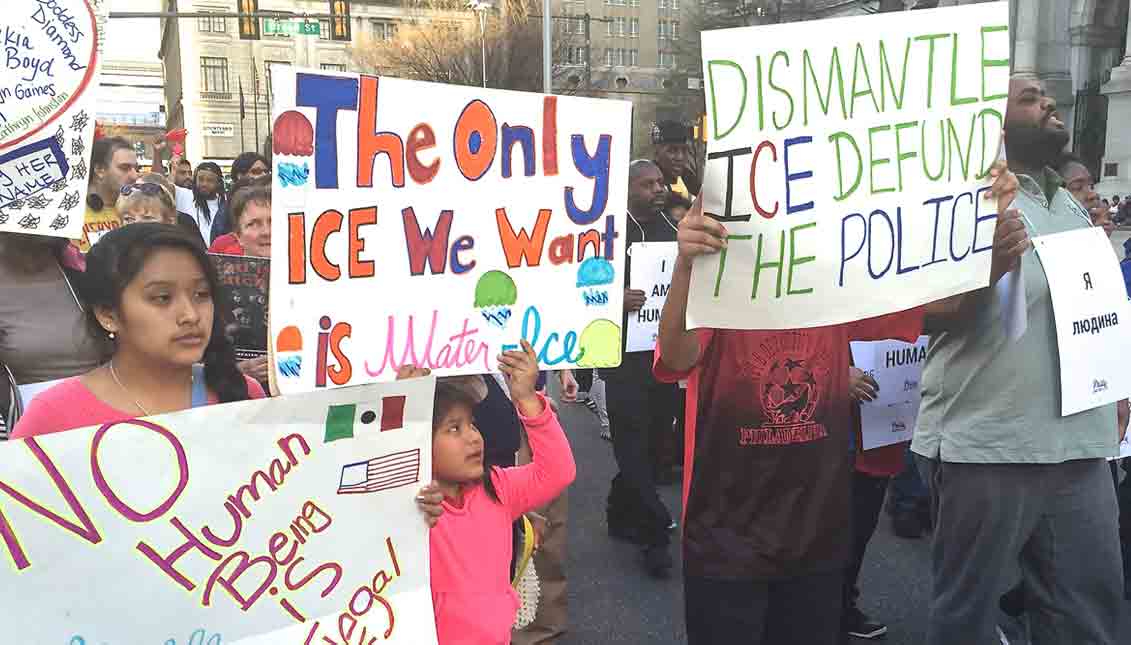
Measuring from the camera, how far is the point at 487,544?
6.73 ft

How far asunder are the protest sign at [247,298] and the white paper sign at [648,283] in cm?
195

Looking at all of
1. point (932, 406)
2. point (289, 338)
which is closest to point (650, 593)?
point (932, 406)

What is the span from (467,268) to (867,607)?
2603 mm

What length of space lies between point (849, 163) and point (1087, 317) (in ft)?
3.16

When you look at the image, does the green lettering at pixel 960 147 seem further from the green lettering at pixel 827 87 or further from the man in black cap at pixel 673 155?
the man in black cap at pixel 673 155

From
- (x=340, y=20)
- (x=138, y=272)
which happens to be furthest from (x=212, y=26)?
(x=138, y=272)

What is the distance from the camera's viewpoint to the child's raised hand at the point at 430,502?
187cm

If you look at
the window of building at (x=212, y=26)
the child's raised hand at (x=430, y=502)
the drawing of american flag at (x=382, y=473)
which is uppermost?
the window of building at (x=212, y=26)

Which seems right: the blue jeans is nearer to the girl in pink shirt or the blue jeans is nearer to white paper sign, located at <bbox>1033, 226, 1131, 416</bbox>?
white paper sign, located at <bbox>1033, 226, 1131, 416</bbox>

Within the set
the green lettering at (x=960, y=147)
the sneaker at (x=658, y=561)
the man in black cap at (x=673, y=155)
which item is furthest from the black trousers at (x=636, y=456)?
the green lettering at (x=960, y=147)

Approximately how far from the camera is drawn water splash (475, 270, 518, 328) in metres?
1.89

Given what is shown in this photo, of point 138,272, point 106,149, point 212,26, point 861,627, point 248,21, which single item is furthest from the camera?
point 212,26

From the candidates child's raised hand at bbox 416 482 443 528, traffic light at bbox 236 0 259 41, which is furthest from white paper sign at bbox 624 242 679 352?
traffic light at bbox 236 0 259 41

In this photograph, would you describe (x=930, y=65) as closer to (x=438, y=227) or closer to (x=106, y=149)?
(x=438, y=227)
